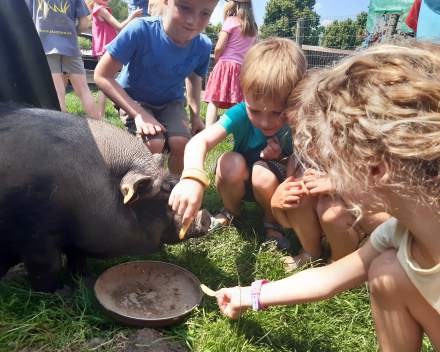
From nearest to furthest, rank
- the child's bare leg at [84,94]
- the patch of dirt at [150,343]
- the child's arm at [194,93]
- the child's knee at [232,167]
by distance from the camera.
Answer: the patch of dirt at [150,343] < the child's knee at [232,167] < the child's arm at [194,93] < the child's bare leg at [84,94]

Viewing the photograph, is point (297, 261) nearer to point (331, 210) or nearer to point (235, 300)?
point (331, 210)

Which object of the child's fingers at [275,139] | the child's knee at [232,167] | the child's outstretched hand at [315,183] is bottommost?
the child's knee at [232,167]

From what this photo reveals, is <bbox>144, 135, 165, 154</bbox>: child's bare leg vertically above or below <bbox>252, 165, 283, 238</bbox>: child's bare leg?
above

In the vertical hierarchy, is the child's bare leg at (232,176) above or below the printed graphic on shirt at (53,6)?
below

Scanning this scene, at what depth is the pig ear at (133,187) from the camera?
7.15 ft

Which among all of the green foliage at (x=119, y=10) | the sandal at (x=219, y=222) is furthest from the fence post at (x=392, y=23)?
the green foliage at (x=119, y=10)

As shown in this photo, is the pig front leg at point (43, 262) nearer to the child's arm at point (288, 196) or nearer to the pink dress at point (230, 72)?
the child's arm at point (288, 196)

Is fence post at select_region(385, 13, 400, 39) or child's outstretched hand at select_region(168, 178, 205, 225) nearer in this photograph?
child's outstretched hand at select_region(168, 178, 205, 225)

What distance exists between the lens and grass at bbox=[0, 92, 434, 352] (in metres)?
1.95

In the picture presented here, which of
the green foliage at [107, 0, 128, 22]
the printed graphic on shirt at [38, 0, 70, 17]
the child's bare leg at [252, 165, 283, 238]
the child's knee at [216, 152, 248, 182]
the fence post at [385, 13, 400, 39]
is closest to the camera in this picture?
the child's bare leg at [252, 165, 283, 238]

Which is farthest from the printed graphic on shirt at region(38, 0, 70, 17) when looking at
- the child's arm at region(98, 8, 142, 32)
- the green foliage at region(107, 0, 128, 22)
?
the green foliage at region(107, 0, 128, 22)

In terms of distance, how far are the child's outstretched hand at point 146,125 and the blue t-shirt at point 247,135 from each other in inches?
22.9

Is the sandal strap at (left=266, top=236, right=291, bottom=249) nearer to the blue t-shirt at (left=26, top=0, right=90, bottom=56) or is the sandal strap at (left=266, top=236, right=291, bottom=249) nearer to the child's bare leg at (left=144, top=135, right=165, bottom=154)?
the child's bare leg at (left=144, top=135, right=165, bottom=154)

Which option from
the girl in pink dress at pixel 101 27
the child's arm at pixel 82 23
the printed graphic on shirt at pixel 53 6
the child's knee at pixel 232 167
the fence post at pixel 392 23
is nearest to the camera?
the child's knee at pixel 232 167
